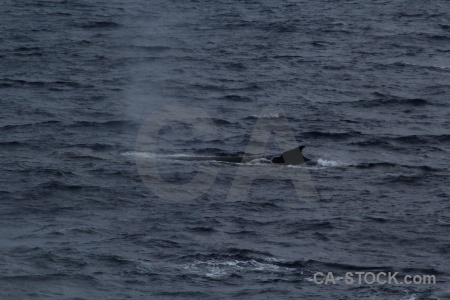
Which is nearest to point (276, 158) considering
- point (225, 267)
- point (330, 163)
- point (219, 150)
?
point (330, 163)

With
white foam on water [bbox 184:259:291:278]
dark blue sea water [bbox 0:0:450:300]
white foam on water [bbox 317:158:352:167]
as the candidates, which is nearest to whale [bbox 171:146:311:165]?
white foam on water [bbox 317:158:352:167]

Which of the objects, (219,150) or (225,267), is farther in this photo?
(219,150)

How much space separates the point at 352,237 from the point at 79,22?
1865 inches

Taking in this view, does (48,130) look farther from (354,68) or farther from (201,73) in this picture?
(354,68)

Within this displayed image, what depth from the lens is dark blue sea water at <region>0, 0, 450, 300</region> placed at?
124 feet

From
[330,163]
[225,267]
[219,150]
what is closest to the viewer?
[225,267]

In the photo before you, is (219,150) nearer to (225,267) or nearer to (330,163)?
(330,163)

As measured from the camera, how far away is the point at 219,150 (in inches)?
2066

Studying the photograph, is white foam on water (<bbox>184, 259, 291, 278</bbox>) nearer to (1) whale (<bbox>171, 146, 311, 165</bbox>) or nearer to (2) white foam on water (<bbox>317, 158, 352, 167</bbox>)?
(1) whale (<bbox>171, 146, 311, 165</bbox>)

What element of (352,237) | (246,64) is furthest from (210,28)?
(352,237)

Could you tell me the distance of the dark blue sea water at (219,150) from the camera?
37750 mm

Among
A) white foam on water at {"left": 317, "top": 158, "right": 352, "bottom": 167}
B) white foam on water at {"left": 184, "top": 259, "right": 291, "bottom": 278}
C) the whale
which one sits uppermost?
white foam on water at {"left": 184, "top": 259, "right": 291, "bottom": 278}

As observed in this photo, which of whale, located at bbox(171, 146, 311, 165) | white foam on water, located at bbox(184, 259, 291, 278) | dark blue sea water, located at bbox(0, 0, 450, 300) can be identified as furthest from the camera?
whale, located at bbox(171, 146, 311, 165)

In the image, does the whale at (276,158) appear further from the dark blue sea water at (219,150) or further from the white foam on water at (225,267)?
the white foam on water at (225,267)
